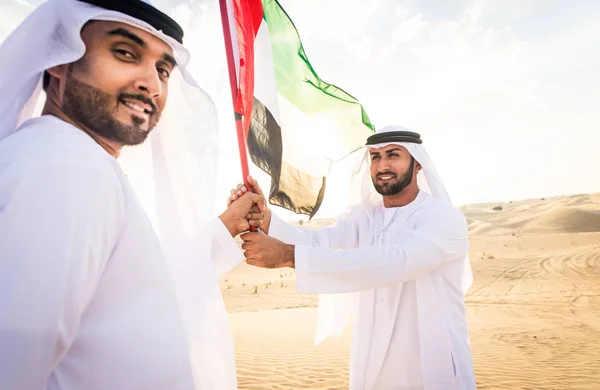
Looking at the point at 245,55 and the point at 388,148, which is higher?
the point at 245,55

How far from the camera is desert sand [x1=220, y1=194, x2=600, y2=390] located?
5699 mm

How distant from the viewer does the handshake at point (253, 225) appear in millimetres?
2672

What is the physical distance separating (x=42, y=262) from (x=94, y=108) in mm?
684

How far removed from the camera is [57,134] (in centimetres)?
103

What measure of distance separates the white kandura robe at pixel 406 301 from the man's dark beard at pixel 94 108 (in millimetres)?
1701

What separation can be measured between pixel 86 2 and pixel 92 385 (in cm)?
138

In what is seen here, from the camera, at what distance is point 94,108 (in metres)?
1.32

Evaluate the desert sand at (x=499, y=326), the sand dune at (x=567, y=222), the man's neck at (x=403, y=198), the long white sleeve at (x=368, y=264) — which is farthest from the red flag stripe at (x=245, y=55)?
the sand dune at (x=567, y=222)

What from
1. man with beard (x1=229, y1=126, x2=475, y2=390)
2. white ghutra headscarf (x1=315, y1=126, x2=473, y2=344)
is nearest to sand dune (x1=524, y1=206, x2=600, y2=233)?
white ghutra headscarf (x1=315, y1=126, x2=473, y2=344)

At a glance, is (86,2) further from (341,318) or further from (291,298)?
(291,298)

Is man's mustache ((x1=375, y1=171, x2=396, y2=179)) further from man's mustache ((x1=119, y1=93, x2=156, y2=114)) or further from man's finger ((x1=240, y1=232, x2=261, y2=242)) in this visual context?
man's mustache ((x1=119, y1=93, x2=156, y2=114))

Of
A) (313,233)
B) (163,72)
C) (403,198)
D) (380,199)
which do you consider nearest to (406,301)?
(403,198)

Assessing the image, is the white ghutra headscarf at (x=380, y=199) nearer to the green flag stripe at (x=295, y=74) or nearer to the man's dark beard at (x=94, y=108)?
the green flag stripe at (x=295, y=74)

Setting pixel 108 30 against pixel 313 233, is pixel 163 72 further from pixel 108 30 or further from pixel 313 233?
pixel 313 233
